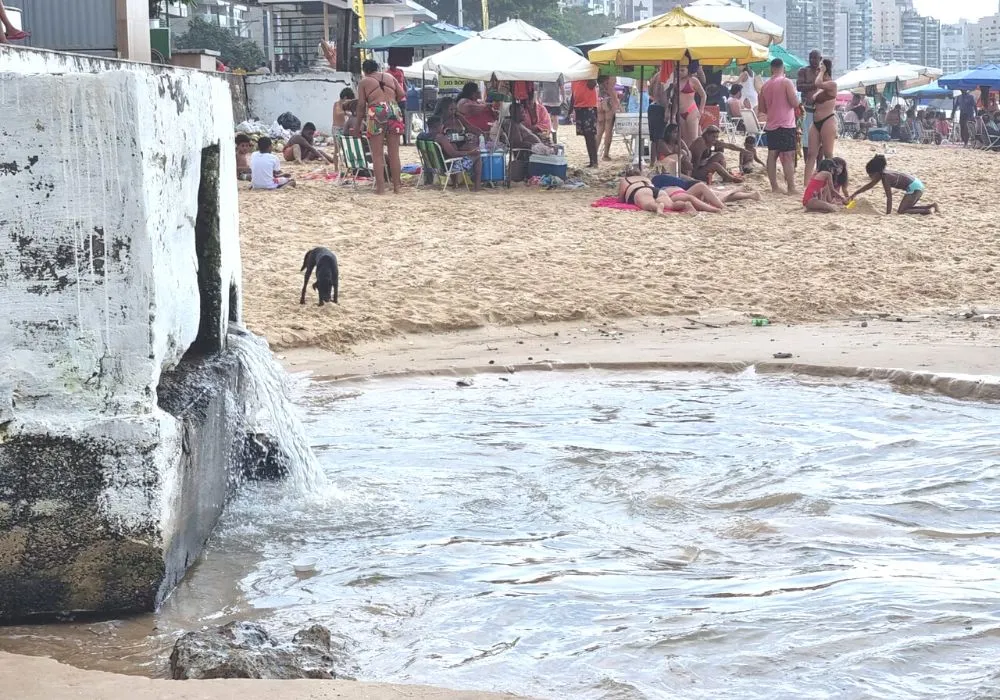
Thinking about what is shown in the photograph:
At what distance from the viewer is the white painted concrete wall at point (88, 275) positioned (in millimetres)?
3285

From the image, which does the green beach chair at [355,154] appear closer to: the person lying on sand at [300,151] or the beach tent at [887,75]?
the person lying on sand at [300,151]

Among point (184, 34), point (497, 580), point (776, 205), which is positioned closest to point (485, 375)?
point (497, 580)

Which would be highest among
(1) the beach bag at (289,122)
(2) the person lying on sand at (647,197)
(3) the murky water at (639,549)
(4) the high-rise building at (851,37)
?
(4) the high-rise building at (851,37)

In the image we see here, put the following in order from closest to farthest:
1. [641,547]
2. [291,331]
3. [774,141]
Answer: [641,547] < [291,331] < [774,141]

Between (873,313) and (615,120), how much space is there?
35.4 ft

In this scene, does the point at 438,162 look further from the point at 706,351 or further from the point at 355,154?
the point at 706,351

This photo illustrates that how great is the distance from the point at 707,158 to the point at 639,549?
1171cm

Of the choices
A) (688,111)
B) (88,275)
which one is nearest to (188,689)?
(88,275)

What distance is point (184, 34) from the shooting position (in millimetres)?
33438

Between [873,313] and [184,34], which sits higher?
[184,34]

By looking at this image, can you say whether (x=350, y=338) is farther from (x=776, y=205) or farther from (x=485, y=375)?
(x=776, y=205)

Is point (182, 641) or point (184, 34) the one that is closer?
point (182, 641)

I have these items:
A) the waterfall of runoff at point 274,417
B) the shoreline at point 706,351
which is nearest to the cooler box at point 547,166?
the shoreline at point 706,351

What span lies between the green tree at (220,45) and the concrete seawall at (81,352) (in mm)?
29113
